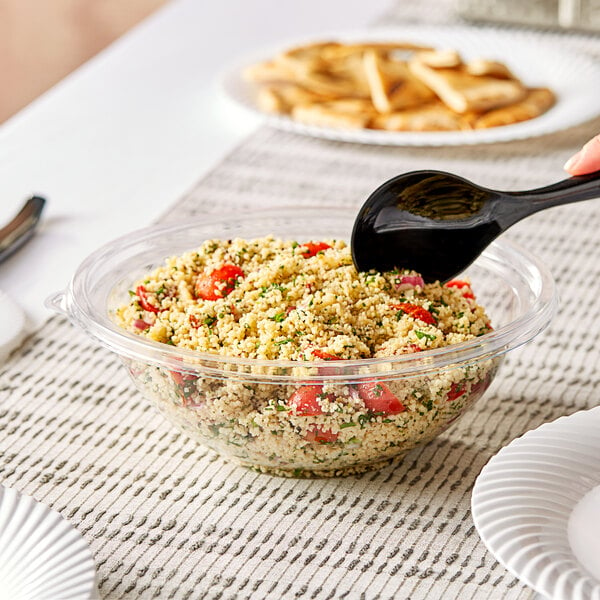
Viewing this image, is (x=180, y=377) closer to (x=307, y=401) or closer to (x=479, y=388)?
(x=307, y=401)

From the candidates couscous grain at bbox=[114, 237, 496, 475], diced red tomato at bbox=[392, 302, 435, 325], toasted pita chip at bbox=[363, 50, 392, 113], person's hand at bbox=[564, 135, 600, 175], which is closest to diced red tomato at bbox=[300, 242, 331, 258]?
couscous grain at bbox=[114, 237, 496, 475]

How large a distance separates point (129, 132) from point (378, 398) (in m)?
1.06

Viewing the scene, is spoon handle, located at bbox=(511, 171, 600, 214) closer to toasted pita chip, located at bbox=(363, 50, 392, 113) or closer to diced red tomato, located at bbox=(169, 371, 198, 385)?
diced red tomato, located at bbox=(169, 371, 198, 385)

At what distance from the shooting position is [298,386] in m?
0.81

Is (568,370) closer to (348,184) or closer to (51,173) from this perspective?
(348,184)

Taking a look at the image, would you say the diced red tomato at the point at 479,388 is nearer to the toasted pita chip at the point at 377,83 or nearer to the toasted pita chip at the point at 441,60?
the toasted pita chip at the point at 377,83

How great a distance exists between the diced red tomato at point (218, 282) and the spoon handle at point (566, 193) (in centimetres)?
29

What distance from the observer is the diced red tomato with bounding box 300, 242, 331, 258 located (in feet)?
3.25

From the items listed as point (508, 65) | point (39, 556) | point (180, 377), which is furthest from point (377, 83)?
point (39, 556)

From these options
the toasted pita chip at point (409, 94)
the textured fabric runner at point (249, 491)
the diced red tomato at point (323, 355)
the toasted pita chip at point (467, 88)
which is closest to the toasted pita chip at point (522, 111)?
the toasted pita chip at point (467, 88)

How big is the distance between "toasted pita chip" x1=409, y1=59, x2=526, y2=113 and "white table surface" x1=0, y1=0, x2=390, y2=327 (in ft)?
1.07

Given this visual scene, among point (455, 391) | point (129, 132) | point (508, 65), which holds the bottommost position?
point (508, 65)

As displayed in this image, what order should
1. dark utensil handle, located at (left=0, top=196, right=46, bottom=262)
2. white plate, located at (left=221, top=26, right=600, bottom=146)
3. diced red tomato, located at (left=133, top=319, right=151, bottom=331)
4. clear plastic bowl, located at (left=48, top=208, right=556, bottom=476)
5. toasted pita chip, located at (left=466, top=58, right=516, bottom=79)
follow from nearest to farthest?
clear plastic bowl, located at (left=48, top=208, right=556, bottom=476) → diced red tomato, located at (left=133, top=319, right=151, bottom=331) → dark utensil handle, located at (left=0, top=196, right=46, bottom=262) → white plate, located at (left=221, top=26, right=600, bottom=146) → toasted pita chip, located at (left=466, top=58, right=516, bottom=79)

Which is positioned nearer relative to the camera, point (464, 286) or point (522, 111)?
point (464, 286)
